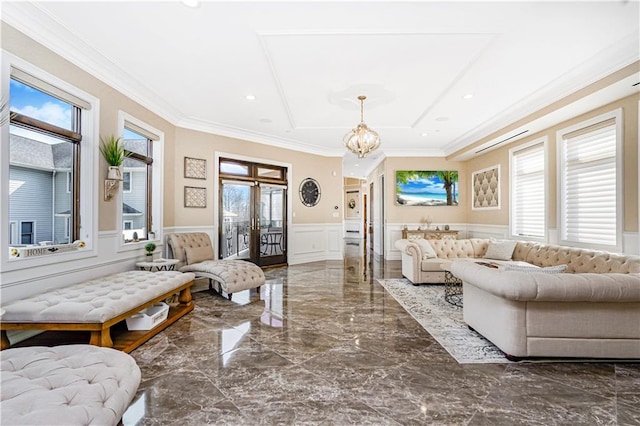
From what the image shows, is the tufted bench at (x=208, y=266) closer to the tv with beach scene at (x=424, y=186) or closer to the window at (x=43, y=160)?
the window at (x=43, y=160)

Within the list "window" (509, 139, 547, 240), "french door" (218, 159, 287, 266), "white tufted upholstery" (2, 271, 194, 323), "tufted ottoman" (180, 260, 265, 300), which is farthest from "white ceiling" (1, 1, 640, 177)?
"tufted ottoman" (180, 260, 265, 300)

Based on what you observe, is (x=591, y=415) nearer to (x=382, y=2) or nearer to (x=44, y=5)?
(x=382, y=2)

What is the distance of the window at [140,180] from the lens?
14.3 feet

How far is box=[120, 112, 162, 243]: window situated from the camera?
14.3 ft

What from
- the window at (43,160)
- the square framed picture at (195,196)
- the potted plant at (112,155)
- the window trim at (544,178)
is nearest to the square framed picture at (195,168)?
the square framed picture at (195,196)

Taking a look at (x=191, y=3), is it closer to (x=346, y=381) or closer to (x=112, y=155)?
(x=112, y=155)

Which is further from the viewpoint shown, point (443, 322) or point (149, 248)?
point (149, 248)

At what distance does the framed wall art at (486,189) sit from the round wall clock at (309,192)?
154 inches

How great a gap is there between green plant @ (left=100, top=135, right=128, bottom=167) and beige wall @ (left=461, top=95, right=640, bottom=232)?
20.2ft

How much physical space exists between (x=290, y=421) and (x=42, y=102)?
3636 millimetres

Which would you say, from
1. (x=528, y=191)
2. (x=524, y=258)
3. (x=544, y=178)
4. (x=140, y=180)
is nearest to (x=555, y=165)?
(x=544, y=178)

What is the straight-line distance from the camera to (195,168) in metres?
5.80

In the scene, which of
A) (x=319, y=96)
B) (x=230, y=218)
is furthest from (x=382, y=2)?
(x=230, y=218)

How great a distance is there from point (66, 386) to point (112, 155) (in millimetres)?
3066
